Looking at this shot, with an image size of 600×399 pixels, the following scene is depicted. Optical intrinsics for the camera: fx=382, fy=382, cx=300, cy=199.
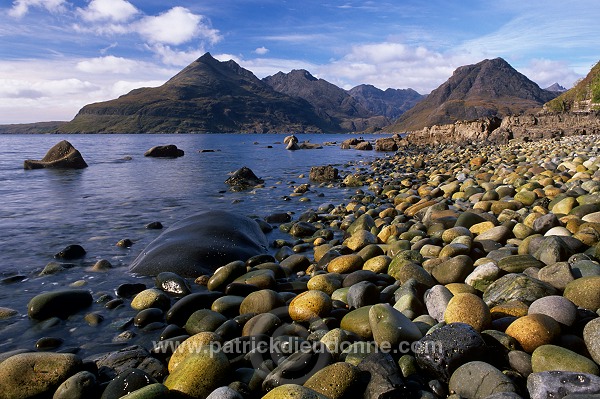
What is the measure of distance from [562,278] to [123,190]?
66.3 ft

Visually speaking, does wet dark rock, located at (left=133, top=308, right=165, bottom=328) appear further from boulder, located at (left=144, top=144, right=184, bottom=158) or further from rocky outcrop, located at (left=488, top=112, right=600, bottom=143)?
boulder, located at (left=144, top=144, right=184, bottom=158)

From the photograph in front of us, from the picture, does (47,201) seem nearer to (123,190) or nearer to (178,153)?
(123,190)

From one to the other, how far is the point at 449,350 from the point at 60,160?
36.1 m

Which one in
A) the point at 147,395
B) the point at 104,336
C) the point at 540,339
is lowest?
the point at 104,336

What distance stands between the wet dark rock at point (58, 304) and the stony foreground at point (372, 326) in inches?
0.7

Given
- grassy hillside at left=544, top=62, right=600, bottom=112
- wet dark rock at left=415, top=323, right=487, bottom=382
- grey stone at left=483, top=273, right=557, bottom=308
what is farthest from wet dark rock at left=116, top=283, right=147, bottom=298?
grassy hillside at left=544, top=62, right=600, bottom=112

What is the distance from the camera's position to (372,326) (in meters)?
4.16

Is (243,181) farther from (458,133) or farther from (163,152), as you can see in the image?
(458,133)

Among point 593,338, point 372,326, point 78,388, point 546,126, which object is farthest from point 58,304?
point 546,126

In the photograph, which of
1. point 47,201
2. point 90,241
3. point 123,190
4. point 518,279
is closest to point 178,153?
point 123,190

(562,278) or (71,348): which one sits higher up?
(562,278)

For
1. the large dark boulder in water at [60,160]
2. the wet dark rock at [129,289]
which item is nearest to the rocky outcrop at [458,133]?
the large dark boulder in water at [60,160]

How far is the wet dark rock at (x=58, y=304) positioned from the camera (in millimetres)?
5762

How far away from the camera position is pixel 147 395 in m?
3.28
